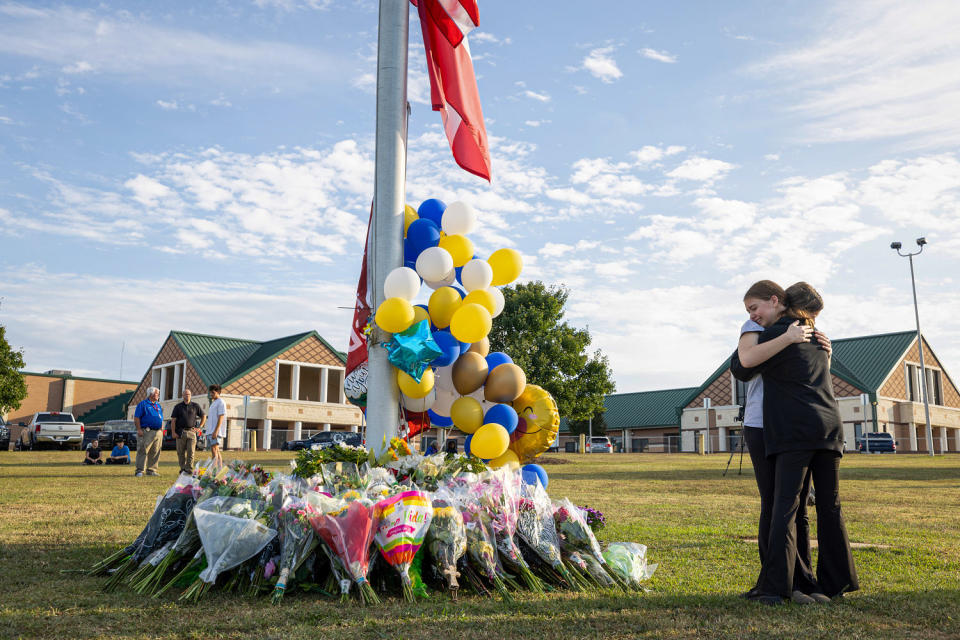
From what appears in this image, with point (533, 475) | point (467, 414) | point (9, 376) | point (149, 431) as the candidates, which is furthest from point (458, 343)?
point (9, 376)

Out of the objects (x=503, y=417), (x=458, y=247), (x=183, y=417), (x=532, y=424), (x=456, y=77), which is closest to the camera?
(x=503, y=417)

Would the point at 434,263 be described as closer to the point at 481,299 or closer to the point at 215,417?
the point at 481,299

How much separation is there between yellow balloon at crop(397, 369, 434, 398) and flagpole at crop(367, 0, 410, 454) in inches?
4.3

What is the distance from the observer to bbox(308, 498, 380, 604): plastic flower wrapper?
13.7 ft

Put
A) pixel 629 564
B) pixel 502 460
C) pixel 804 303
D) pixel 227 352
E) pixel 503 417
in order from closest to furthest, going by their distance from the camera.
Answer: pixel 804 303 → pixel 629 564 → pixel 503 417 → pixel 502 460 → pixel 227 352

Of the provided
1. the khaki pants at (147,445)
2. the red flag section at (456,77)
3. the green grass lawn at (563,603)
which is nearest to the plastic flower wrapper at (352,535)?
the green grass lawn at (563,603)

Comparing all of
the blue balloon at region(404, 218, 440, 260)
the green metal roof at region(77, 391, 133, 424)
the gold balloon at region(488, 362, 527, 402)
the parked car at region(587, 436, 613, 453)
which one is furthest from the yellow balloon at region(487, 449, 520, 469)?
the green metal roof at region(77, 391, 133, 424)

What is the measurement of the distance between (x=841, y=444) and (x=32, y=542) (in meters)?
6.16

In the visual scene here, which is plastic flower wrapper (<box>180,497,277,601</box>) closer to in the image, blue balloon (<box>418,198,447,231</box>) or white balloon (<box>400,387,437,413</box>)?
white balloon (<box>400,387,437,413</box>)

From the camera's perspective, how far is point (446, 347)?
5965 millimetres

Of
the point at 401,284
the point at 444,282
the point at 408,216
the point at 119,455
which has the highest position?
the point at 408,216

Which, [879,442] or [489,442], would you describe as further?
[879,442]

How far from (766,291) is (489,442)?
91.6 inches

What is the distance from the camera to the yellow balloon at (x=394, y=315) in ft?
18.5
